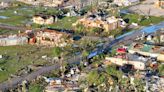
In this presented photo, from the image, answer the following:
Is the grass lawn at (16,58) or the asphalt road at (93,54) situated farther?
the grass lawn at (16,58)

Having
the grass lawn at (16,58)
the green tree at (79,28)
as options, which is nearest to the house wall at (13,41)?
the grass lawn at (16,58)

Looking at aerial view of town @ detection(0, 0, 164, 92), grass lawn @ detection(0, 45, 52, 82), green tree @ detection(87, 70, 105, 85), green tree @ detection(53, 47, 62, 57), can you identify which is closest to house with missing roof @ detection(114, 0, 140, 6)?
aerial view of town @ detection(0, 0, 164, 92)

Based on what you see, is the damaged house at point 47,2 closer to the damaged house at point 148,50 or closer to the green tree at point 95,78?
the damaged house at point 148,50

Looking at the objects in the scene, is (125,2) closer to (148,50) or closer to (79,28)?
(79,28)

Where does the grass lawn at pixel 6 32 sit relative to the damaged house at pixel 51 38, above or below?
below

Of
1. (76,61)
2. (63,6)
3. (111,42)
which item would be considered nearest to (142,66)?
(76,61)

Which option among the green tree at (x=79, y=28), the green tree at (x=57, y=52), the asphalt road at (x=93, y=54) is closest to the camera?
the asphalt road at (x=93, y=54)

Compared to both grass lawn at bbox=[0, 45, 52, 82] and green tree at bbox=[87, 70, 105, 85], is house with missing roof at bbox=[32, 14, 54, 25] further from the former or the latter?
green tree at bbox=[87, 70, 105, 85]

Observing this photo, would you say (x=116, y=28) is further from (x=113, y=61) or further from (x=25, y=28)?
(x=113, y=61)

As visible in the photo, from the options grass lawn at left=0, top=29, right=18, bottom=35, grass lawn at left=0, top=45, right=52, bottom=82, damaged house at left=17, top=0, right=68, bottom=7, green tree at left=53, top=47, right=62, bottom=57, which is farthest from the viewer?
damaged house at left=17, top=0, right=68, bottom=7
